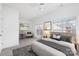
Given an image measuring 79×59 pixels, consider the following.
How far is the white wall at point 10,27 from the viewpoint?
5.77 feet

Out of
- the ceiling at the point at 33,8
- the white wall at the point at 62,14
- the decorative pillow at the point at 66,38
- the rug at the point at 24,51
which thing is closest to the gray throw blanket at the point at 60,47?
the decorative pillow at the point at 66,38

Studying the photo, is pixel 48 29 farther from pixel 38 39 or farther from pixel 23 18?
pixel 23 18

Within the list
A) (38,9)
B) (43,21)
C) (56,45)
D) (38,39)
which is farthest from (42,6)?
(56,45)

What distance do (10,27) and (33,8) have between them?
25.7 inches

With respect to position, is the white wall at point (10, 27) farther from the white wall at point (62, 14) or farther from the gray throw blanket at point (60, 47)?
the gray throw blanket at point (60, 47)

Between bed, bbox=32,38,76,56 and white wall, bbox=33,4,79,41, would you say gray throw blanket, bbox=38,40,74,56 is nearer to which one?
bed, bbox=32,38,76,56

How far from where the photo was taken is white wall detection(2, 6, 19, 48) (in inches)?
69.3

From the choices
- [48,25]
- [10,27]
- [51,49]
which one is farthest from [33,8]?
[51,49]

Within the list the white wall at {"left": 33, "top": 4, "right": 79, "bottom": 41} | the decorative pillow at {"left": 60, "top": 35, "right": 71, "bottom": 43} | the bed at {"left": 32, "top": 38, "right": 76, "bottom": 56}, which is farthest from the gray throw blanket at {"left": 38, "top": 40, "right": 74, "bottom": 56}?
the white wall at {"left": 33, "top": 4, "right": 79, "bottom": 41}

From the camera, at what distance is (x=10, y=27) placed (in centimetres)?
182

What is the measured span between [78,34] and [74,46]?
10.9 inches

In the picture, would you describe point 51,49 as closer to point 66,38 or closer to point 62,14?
point 66,38

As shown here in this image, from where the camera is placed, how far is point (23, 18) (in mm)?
1891

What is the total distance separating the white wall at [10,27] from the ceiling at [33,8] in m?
0.13
